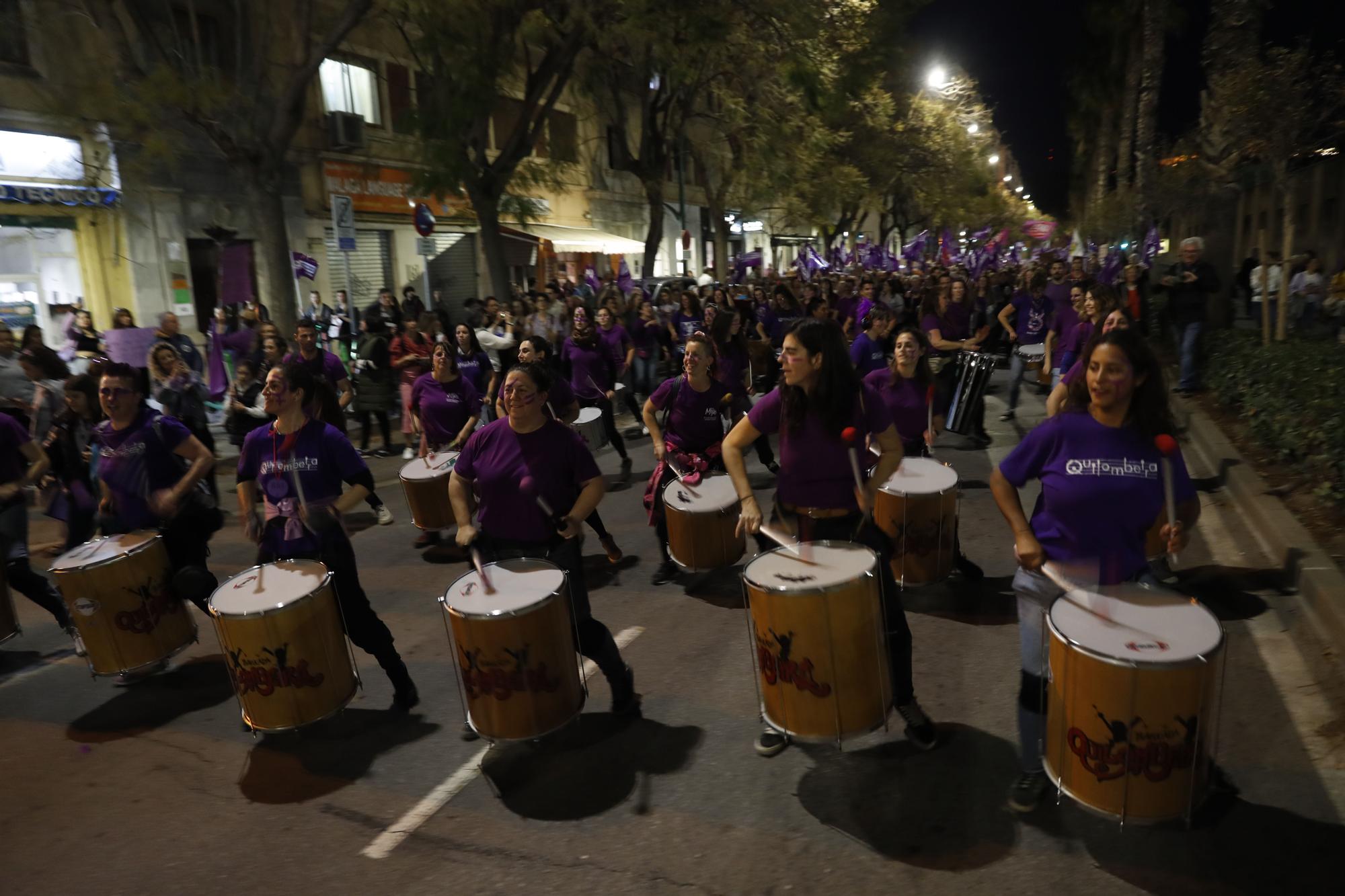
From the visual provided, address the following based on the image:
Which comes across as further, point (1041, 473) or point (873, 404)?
point (873, 404)

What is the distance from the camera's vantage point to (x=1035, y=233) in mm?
45125

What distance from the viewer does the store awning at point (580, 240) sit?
2959 centimetres

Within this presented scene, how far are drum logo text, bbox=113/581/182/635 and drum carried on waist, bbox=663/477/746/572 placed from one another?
3.07m

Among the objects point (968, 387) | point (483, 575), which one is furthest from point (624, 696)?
point (968, 387)

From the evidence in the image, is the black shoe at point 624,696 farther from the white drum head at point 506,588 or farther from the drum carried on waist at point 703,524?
the drum carried on waist at point 703,524

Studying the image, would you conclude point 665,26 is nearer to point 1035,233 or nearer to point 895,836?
point 895,836

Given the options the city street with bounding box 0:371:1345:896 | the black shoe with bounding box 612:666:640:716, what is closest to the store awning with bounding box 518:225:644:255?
the city street with bounding box 0:371:1345:896

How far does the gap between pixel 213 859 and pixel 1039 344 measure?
11.4 meters

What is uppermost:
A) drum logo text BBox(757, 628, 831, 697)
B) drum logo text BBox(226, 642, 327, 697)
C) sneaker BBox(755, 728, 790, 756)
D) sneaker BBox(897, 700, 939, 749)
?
drum logo text BBox(757, 628, 831, 697)

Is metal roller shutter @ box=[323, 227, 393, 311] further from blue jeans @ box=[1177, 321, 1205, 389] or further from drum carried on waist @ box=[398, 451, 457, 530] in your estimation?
blue jeans @ box=[1177, 321, 1205, 389]

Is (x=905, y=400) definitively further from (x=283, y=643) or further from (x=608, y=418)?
(x=283, y=643)

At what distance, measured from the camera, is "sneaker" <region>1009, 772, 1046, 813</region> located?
3.79 metres

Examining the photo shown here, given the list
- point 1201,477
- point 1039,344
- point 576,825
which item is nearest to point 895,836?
point 576,825

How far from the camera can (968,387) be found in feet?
34.0
